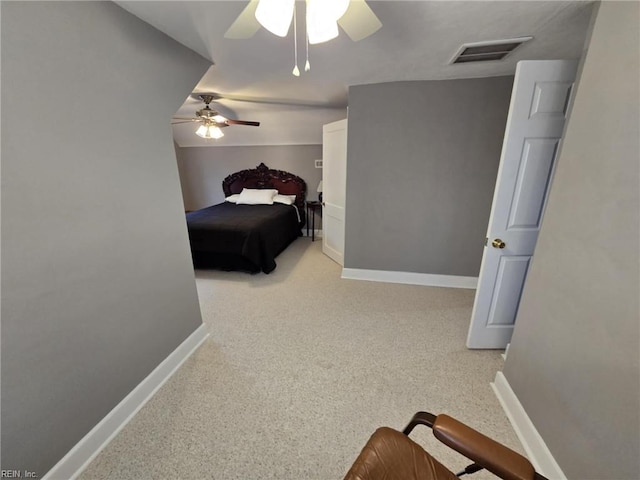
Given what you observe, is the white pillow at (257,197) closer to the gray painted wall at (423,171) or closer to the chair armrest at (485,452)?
the gray painted wall at (423,171)

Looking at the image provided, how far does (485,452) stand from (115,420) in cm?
176

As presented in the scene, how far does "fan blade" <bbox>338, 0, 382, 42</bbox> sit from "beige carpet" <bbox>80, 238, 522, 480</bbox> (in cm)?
199

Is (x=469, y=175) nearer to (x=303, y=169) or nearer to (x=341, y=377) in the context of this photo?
(x=341, y=377)

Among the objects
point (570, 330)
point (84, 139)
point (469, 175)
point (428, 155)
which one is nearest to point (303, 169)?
point (428, 155)

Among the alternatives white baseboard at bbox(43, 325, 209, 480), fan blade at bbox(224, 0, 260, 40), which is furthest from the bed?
fan blade at bbox(224, 0, 260, 40)

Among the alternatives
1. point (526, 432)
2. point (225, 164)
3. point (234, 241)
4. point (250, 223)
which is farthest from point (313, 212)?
point (526, 432)

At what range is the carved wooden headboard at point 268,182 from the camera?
196 inches

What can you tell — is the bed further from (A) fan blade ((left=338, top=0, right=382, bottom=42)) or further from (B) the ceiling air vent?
(B) the ceiling air vent

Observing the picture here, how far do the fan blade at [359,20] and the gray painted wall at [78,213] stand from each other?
1128 millimetres

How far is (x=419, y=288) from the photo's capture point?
9.88ft

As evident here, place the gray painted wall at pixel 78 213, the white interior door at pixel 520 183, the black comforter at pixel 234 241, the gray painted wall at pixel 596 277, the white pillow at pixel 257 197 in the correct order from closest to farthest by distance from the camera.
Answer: the gray painted wall at pixel 596 277
the gray painted wall at pixel 78 213
the white interior door at pixel 520 183
the black comforter at pixel 234 241
the white pillow at pixel 257 197

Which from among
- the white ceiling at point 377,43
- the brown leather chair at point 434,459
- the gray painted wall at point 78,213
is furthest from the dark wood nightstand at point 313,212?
the brown leather chair at point 434,459

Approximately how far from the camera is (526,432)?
4.39 ft

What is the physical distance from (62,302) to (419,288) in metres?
2.98
